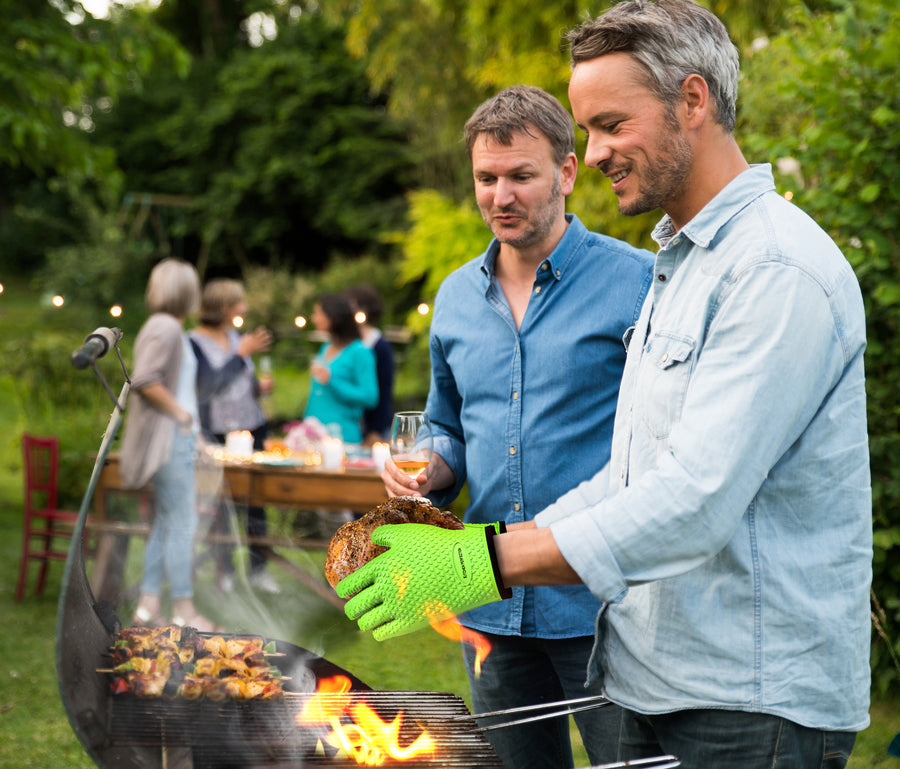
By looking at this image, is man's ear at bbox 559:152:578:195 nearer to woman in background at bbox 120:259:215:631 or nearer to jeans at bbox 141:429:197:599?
woman in background at bbox 120:259:215:631

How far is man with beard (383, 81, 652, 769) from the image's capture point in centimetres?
230

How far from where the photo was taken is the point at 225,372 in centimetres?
603

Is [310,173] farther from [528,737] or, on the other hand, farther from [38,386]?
[528,737]

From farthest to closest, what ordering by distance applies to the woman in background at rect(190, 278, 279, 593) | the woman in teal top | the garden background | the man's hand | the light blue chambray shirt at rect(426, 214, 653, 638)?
the woman in teal top → the woman in background at rect(190, 278, 279, 593) → the garden background → the light blue chambray shirt at rect(426, 214, 653, 638) → the man's hand

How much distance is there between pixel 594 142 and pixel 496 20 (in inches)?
294

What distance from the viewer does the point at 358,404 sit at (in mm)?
6270

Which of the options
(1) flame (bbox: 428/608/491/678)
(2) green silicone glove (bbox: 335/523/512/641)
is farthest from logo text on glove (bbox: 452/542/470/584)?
(1) flame (bbox: 428/608/491/678)

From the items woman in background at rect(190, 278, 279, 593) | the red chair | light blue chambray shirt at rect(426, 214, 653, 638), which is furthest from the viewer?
the red chair

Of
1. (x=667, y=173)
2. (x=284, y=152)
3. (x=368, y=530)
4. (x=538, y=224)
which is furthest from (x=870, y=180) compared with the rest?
(x=284, y=152)

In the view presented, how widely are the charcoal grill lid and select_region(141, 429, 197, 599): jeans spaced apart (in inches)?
132

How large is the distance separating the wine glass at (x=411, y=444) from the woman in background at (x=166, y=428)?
3195 millimetres

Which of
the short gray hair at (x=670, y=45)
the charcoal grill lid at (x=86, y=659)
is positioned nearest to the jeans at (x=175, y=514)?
the charcoal grill lid at (x=86, y=659)

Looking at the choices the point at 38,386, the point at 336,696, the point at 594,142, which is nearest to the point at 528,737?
the point at 336,696

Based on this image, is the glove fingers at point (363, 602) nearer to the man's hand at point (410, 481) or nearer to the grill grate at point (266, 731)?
the grill grate at point (266, 731)
